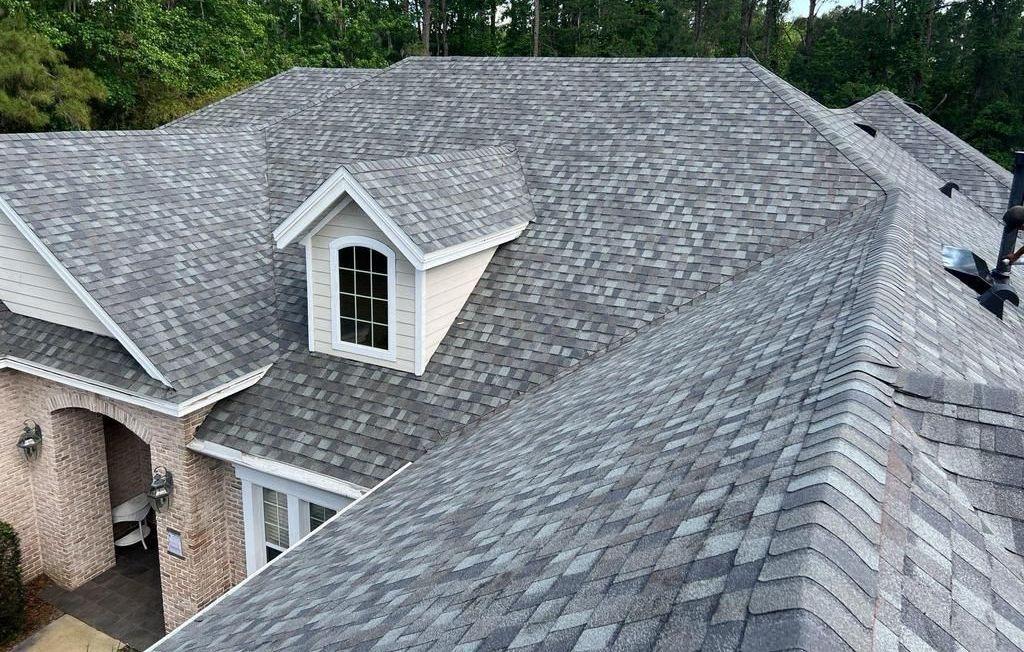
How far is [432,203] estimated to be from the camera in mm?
10039

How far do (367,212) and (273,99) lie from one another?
10700 mm

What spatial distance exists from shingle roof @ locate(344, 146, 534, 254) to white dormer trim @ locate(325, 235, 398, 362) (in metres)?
0.62

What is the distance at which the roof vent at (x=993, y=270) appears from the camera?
7.75 metres

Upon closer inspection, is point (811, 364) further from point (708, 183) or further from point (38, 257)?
point (38, 257)

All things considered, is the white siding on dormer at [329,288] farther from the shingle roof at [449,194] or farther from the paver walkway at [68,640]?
the paver walkway at [68,640]

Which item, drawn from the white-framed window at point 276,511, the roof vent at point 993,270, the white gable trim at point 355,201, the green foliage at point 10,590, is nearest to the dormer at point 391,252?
the white gable trim at point 355,201

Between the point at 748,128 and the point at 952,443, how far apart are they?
9188mm

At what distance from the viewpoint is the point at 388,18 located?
1797 inches

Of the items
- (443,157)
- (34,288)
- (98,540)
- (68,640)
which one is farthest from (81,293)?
(443,157)

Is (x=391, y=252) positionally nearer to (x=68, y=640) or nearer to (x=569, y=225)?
(x=569, y=225)

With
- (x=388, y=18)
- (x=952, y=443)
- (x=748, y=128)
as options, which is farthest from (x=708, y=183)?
(x=388, y=18)

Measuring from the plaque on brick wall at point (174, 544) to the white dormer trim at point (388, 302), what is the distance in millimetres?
3401

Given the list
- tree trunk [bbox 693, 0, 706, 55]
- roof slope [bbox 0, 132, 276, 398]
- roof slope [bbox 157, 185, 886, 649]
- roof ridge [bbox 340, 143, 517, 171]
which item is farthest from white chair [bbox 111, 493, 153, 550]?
tree trunk [bbox 693, 0, 706, 55]

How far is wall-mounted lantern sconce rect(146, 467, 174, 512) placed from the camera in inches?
399
